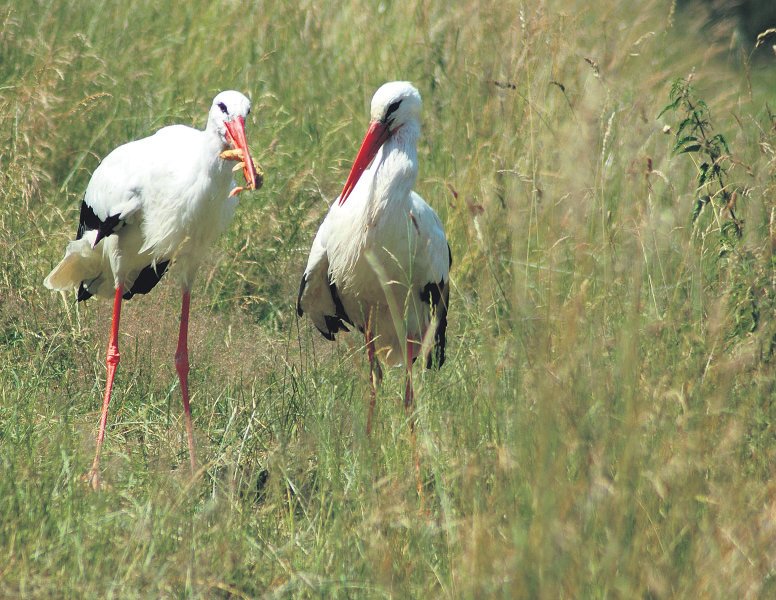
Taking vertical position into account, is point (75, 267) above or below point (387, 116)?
below

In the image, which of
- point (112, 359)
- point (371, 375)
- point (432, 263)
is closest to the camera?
point (371, 375)

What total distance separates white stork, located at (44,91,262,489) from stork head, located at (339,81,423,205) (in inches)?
18.8

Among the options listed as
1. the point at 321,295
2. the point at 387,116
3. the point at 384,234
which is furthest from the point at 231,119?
the point at 321,295

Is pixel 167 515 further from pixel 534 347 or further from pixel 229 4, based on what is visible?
pixel 229 4

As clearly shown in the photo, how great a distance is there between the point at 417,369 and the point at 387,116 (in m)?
0.99

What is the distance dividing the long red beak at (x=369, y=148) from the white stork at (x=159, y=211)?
0.45 m

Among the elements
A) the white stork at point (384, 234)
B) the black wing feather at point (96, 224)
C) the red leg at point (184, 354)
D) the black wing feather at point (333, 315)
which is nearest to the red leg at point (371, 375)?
the white stork at point (384, 234)

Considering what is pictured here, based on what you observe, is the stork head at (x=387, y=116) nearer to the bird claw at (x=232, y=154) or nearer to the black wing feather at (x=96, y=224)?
the bird claw at (x=232, y=154)

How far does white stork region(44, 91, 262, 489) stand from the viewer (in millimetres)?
4262

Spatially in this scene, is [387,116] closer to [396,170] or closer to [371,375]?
[396,170]

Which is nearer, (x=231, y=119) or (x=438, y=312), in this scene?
(x=231, y=119)

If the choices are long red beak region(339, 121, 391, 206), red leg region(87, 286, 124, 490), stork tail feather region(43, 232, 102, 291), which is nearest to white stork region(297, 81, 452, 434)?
long red beak region(339, 121, 391, 206)

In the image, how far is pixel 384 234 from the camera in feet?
14.4

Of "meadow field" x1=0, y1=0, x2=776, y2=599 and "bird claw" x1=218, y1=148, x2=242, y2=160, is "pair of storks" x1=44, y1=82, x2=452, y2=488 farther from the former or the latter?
"meadow field" x1=0, y1=0, x2=776, y2=599
